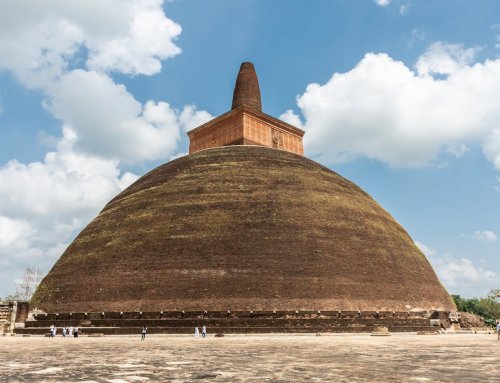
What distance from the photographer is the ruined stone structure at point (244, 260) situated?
18188 mm

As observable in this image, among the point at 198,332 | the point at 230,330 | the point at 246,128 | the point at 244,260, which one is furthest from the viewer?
the point at 246,128

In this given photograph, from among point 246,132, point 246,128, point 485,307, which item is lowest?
point 485,307

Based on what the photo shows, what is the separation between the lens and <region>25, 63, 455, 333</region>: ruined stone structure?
59.7ft

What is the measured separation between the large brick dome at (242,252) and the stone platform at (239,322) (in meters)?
0.34

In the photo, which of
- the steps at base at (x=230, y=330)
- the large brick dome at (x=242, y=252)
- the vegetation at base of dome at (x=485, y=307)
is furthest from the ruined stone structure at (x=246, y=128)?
the vegetation at base of dome at (x=485, y=307)

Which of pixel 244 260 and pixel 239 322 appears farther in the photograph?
pixel 244 260

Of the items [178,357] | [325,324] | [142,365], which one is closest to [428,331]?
[325,324]

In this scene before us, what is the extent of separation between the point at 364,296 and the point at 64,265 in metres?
15.4

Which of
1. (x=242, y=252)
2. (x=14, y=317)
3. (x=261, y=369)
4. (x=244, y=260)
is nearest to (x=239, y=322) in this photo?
(x=244, y=260)

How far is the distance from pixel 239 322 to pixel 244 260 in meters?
2.76

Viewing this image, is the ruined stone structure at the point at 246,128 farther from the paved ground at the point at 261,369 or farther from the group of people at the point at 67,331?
the paved ground at the point at 261,369

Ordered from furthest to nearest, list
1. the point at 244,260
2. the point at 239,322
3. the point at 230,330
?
the point at 244,260, the point at 239,322, the point at 230,330

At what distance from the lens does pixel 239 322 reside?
1766 cm

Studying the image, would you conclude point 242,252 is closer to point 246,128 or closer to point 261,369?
point 261,369
